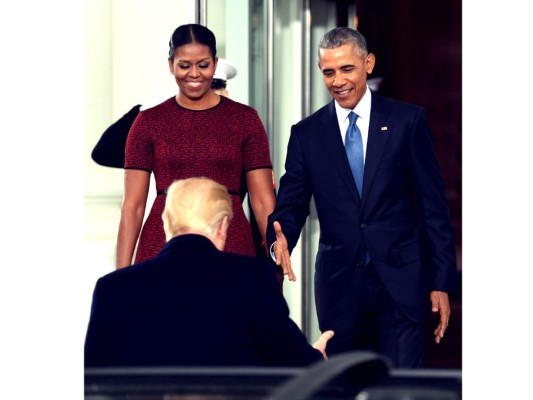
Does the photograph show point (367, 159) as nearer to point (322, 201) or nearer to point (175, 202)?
point (322, 201)

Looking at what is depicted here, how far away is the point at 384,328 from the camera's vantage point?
4301 millimetres

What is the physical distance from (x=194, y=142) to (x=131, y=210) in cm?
33

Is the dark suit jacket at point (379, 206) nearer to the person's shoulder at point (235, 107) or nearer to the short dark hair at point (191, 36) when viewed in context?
the person's shoulder at point (235, 107)

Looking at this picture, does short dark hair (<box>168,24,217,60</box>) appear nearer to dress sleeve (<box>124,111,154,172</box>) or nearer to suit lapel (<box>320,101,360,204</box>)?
dress sleeve (<box>124,111,154,172</box>)

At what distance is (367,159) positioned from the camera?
13.7 ft

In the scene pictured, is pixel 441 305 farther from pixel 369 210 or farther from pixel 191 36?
pixel 191 36

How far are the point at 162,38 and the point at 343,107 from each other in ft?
9.41

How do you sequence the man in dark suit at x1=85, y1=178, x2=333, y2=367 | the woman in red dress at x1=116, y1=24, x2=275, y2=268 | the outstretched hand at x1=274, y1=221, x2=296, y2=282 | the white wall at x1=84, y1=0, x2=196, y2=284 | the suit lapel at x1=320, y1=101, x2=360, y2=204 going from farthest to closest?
the white wall at x1=84, y1=0, x2=196, y2=284, the woman in red dress at x1=116, y1=24, x2=275, y2=268, the suit lapel at x1=320, y1=101, x2=360, y2=204, the outstretched hand at x1=274, y1=221, x2=296, y2=282, the man in dark suit at x1=85, y1=178, x2=333, y2=367

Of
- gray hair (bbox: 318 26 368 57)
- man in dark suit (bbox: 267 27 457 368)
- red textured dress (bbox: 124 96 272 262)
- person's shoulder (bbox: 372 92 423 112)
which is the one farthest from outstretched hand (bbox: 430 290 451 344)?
gray hair (bbox: 318 26 368 57)

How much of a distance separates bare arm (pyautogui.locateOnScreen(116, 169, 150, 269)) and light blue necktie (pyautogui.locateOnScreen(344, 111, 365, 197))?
73 cm

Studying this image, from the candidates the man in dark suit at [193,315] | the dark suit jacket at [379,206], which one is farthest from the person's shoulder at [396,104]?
the man in dark suit at [193,315]

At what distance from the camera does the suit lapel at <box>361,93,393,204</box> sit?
4168 millimetres


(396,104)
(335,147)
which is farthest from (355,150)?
(396,104)
